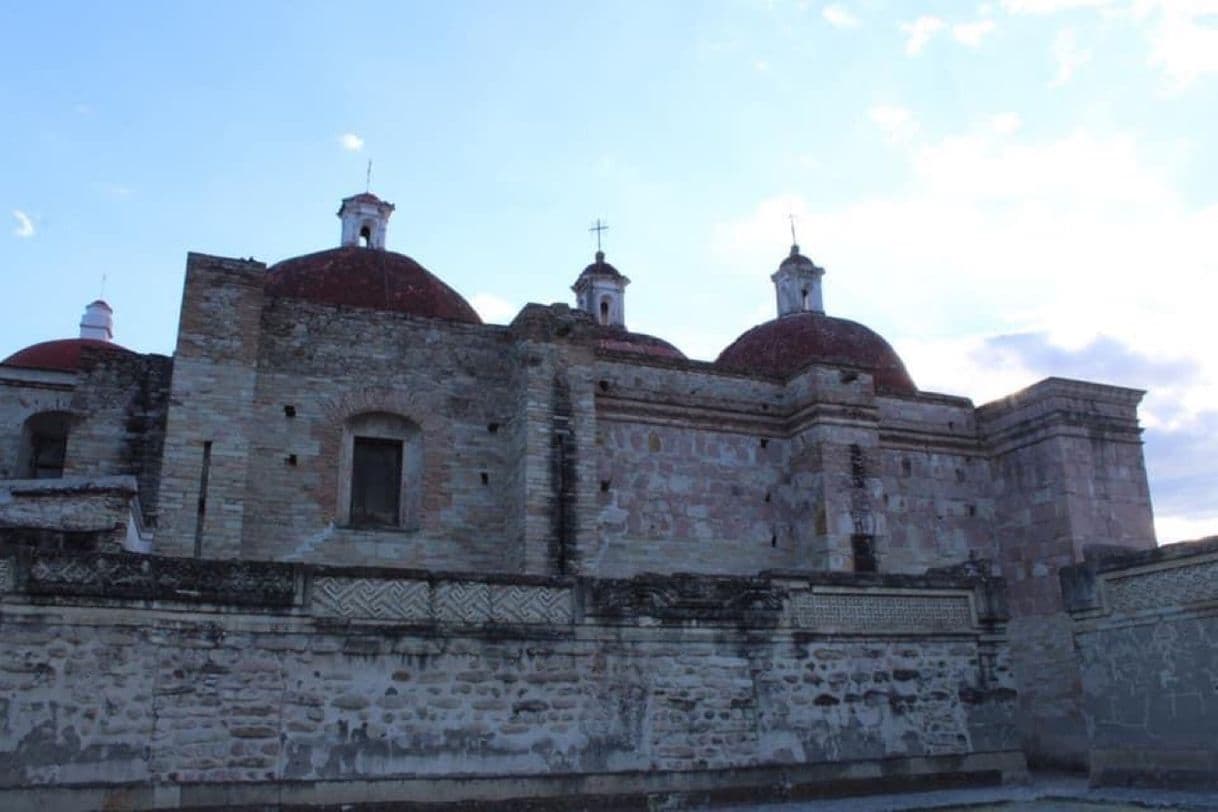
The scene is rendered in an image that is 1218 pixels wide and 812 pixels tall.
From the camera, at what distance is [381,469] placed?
15117 mm

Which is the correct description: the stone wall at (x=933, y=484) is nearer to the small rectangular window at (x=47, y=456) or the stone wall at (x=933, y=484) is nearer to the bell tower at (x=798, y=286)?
the bell tower at (x=798, y=286)

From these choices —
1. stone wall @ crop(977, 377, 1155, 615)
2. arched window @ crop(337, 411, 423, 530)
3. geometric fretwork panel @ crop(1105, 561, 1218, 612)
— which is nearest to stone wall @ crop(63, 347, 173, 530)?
arched window @ crop(337, 411, 423, 530)

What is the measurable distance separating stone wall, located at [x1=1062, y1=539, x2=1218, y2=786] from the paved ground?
0.32 metres

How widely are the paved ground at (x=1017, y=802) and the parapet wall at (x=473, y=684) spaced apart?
0.30 m

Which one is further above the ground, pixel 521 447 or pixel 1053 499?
pixel 521 447

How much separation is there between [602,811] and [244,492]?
7.30 metres

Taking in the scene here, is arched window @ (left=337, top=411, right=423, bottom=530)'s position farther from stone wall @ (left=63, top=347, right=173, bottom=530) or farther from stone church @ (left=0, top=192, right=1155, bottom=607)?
stone wall @ (left=63, top=347, right=173, bottom=530)

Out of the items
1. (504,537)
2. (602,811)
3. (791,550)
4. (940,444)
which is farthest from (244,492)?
(940,444)

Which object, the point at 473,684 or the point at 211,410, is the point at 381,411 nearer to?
the point at 211,410

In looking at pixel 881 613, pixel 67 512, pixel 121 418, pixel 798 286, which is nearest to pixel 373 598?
pixel 67 512

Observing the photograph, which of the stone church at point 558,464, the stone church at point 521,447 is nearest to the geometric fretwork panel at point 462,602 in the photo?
the stone church at point 558,464

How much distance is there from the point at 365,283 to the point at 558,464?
244 inches

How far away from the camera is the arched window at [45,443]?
18.0 metres

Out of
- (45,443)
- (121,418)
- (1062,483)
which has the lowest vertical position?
(1062,483)
